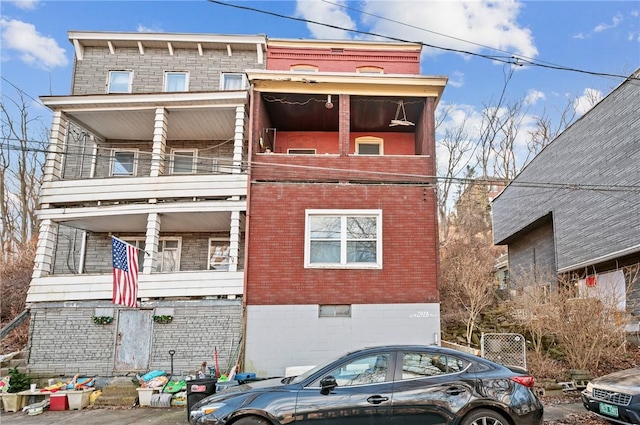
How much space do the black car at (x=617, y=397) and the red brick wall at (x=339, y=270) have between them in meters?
4.78

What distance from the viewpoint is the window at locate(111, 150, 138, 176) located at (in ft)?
48.2

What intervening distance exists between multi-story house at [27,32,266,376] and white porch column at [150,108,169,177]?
0.10ft

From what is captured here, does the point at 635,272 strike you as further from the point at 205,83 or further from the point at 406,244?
the point at 205,83

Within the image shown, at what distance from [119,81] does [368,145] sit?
29.7 feet

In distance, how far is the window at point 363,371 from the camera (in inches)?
216

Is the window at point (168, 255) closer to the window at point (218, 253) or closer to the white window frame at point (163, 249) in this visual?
the white window frame at point (163, 249)

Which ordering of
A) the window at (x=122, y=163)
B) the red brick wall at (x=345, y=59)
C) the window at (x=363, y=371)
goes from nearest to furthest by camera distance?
1. the window at (x=363, y=371)
2. the window at (x=122, y=163)
3. the red brick wall at (x=345, y=59)

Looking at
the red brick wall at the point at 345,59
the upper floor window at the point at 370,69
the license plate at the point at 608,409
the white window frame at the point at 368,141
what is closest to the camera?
the license plate at the point at 608,409

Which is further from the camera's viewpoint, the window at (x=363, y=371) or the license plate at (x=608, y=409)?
the license plate at (x=608, y=409)

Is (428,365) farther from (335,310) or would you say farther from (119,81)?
(119,81)

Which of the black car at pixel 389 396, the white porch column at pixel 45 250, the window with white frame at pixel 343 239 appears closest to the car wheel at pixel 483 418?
the black car at pixel 389 396

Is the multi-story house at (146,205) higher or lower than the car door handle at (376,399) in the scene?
higher

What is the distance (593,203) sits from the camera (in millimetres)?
15039

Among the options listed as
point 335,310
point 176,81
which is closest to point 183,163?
point 176,81
